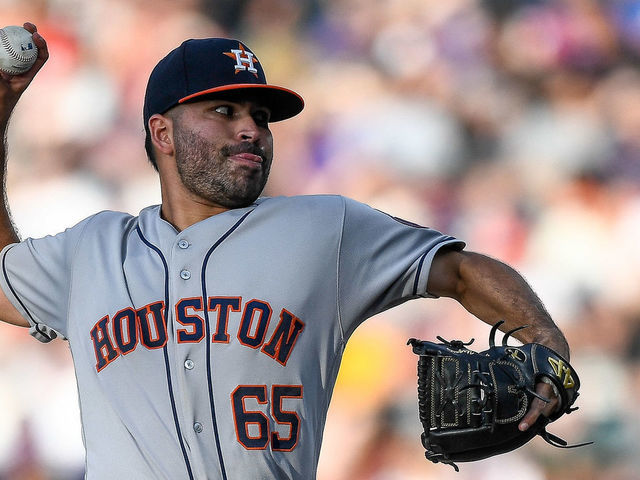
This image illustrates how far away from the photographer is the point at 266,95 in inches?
79.0

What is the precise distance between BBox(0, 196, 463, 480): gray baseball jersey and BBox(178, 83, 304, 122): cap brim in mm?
230

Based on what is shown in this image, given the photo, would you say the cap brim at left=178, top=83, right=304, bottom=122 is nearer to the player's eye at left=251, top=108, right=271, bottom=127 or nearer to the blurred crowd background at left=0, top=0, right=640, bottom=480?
the player's eye at left=251, top=108, right=271, bottom=127

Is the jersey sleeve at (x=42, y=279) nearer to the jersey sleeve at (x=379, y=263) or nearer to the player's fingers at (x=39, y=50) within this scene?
the player's fingers at (x=39, y=50)

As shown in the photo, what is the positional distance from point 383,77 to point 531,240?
2.82ft

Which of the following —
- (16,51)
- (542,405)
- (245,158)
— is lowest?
(542,405)

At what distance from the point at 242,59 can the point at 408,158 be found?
1756mm

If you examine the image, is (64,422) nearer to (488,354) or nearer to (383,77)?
(383,77)

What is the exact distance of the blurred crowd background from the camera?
343 centimetres

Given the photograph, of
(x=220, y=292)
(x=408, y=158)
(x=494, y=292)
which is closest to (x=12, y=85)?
(x=220, y=292)

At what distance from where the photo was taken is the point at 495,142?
12.0 ft

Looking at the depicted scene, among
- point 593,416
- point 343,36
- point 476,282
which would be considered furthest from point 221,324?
point 343,36

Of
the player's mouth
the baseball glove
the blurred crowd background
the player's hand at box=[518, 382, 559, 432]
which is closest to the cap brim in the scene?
the player's mouth

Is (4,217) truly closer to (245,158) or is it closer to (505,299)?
(245,158)

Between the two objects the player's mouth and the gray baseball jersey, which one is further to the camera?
the player's mouth
